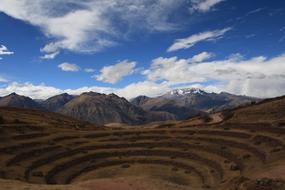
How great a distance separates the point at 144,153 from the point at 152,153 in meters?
1.67

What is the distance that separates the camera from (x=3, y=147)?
64562 mm

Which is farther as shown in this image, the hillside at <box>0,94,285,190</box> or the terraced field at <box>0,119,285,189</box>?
the terraced field at <box>0,119,285,189</box>

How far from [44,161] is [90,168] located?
27.5ft

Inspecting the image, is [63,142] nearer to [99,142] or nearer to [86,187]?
[99,142]

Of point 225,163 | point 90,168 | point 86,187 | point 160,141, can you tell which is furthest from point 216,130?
point 86,187

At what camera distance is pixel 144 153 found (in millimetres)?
73625

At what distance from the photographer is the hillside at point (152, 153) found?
2223 inches

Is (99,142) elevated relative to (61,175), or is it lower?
elevated

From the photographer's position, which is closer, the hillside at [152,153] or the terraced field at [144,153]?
the hillside at [152,153]

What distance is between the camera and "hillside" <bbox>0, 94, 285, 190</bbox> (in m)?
56.5

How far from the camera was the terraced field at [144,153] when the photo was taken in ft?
189

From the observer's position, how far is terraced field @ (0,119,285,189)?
57.7m

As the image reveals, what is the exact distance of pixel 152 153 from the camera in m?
73.3

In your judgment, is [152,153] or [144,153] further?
[144,153]
